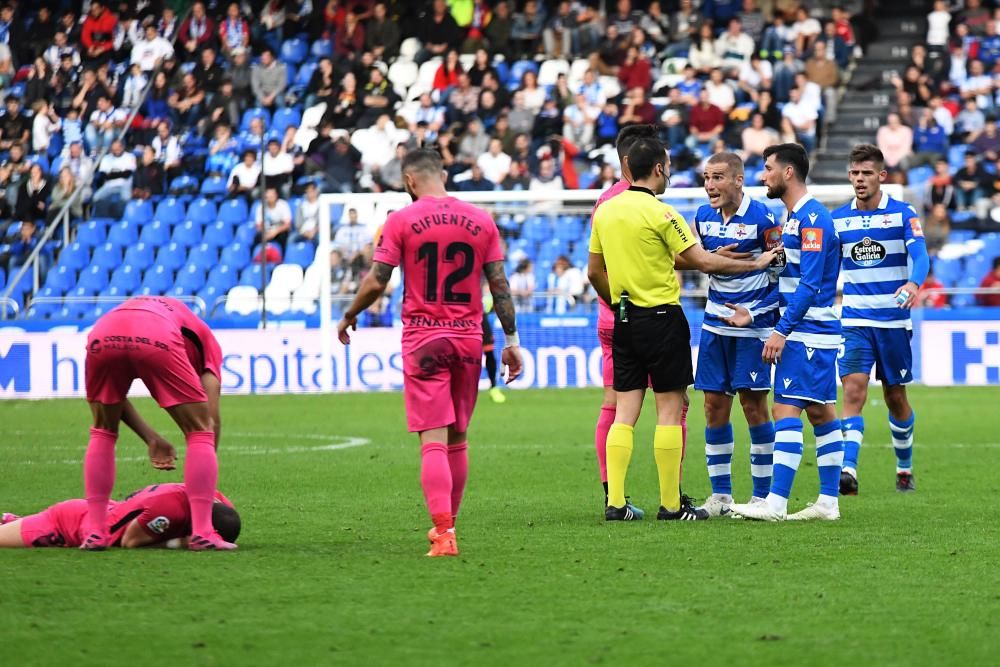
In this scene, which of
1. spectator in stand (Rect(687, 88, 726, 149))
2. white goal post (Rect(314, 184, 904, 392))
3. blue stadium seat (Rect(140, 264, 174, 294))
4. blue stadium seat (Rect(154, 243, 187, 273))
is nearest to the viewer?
white goal post (Rect(314, 184, 904, 392))

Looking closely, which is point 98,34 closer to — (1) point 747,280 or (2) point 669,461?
(1) point 747,280

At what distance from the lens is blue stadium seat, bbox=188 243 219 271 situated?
→ 25469mm

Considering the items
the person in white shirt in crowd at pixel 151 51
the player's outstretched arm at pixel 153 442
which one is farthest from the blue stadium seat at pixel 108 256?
the player's outstretched arm at pixel 153 442

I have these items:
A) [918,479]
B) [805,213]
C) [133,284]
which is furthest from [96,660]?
[133,284]

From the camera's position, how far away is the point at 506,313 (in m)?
7.52

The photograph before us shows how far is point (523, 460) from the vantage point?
12.9 metres

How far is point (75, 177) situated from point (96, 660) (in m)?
23.4

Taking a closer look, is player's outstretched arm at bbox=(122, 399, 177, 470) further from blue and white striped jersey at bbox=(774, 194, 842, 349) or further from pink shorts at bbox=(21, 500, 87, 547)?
blue and white striped jersey at bbox=(774, 194, 842, 349)

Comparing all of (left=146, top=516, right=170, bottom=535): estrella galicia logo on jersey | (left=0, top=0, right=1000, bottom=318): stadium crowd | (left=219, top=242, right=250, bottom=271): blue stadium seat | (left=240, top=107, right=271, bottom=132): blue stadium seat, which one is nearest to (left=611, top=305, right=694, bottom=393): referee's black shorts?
(left=146, top=516, right=170, bottom=535): estrella galicia logo on jersey

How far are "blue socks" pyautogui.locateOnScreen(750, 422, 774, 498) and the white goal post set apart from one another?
39.8ft

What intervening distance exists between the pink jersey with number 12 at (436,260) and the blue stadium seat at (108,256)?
19.4 metres

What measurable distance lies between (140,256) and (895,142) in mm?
12583

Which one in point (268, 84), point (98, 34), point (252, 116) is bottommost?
point (252, 116)

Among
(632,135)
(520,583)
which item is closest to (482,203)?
(632,135)
